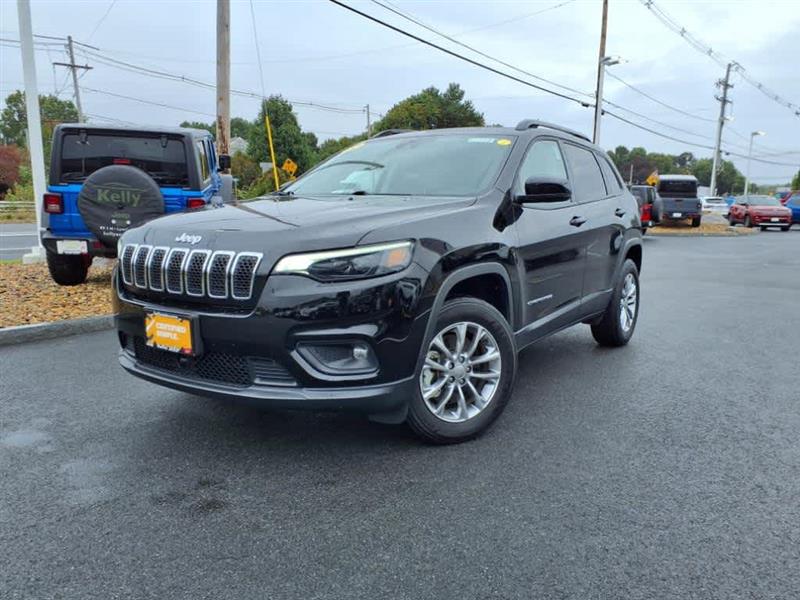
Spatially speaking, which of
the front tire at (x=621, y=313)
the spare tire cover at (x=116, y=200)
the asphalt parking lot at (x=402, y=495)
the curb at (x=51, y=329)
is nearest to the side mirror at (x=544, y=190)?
the asphalt parking lot at (x=402, y=495)

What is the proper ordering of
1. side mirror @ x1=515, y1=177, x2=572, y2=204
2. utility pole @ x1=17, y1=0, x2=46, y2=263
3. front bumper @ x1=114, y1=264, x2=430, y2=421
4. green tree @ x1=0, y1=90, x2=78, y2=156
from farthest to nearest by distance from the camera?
green tree @ x1=0, y1=90, x2=78, y2=156 < utility pole @ x1=17, y1=0, x2=46, y2=263 < side mirror @ x1=515, y1=177, x2=572, y2=204 < front bumper @ x1=114, y1=264, x2=430, y2=421

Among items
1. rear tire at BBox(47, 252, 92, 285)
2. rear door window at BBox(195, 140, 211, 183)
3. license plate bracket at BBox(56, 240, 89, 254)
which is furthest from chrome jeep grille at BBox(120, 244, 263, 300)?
rear tire at BBox(47, 252, 92, 285)

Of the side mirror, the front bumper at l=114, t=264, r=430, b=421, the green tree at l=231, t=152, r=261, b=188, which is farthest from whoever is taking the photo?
the green tree at l=231, t=152, r=261, b=188

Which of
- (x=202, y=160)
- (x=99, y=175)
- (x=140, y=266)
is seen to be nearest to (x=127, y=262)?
(x=140, y=266)

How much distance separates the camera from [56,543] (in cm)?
250

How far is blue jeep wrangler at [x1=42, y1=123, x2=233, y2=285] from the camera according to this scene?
22.1 feet

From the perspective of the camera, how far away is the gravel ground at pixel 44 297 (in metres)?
6.31

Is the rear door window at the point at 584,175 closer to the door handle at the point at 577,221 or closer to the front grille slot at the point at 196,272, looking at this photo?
the door handle at the point at 577,221

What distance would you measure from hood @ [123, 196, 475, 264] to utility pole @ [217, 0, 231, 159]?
33.4 ft

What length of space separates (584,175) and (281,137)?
51722 mm

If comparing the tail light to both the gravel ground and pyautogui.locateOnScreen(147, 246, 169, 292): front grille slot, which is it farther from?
pyautogui.locateOnScreen(147, 246, 169, 292): front grille slot

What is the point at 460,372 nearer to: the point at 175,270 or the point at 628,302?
the point at 175,270

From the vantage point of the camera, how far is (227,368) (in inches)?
119

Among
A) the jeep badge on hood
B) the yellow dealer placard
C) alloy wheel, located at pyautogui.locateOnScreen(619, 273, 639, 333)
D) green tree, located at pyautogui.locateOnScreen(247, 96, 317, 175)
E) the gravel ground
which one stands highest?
green tree, located at pyautogui.locateOnScreen(247, 96, 317, 175)
